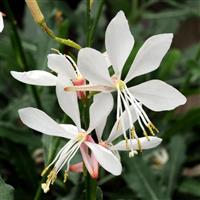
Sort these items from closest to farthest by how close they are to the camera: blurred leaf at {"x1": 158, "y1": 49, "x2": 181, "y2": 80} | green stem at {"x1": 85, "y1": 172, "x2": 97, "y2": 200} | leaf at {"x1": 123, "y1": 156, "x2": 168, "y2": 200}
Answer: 1. green stem at {"x1": 85, "y1": 172, "x2": 97, "y2": 200}
2. leaf at {"x1": 123, "y1": 156, "x2": 168, "y2": 200}
3. blurred leaf at {"x1": 158, "y1": 49, "x2": 181, "y2": 80}

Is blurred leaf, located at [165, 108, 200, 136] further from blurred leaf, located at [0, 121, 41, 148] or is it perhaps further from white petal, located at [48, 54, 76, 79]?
white petal, located at [48, 54, 76, 79]

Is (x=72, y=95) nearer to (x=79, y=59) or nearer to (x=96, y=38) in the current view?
(x=79, y=59)

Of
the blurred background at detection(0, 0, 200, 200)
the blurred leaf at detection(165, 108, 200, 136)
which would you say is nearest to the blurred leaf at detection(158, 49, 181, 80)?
the blurred background at detection(0, 0, 200, 200)

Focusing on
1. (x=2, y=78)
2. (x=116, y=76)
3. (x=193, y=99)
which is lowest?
(x=116, y=76)

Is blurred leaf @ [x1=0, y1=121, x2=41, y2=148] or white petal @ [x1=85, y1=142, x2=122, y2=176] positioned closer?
white petal @ [x1=85, y1=142, x2=122, y2=176]

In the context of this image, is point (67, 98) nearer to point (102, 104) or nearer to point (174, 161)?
point (102, 104)


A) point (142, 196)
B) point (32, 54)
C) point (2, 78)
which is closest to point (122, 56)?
Result: point (142, 196)

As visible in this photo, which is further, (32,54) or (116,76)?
(32,54)

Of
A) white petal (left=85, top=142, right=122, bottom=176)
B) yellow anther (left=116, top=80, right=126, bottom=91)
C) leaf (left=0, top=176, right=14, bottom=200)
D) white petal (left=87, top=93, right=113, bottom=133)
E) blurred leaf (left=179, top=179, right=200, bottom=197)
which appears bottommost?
leaf (left=0, top=176, right=14, bottom=200)
